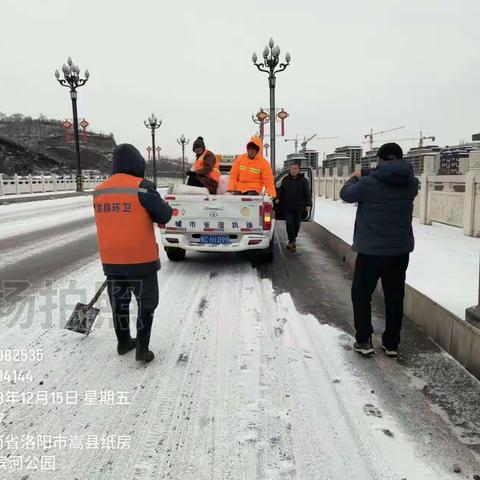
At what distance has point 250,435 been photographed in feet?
8.63

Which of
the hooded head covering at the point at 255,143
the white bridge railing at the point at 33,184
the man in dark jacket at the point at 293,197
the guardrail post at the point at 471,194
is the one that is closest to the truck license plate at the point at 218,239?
the hooded head covering at the point at 255,143

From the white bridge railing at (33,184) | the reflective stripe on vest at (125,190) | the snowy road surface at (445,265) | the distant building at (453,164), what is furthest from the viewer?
the white bridge railing at (33,184)

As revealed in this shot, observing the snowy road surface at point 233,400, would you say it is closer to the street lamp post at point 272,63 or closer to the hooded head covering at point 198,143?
the hooded head covering at point 198,143

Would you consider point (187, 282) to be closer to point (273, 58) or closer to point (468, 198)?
point (468, 198)

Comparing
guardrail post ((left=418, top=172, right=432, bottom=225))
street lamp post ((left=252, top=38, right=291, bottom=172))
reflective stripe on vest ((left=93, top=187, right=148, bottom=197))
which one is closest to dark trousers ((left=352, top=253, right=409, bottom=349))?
reflective stripe on vest ((left=93, top=187, right=148, bottom=197))

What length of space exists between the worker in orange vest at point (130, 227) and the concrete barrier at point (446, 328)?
2713mm

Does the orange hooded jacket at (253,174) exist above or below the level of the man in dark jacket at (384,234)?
above

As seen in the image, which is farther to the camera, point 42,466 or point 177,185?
point 177,185

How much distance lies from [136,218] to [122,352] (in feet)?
4.29

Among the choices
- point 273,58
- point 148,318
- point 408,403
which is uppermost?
point 273,58

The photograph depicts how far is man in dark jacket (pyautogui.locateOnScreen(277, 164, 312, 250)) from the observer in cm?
911

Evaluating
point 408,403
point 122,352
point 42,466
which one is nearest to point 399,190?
point 408,403

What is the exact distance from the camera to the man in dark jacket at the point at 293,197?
9109mm

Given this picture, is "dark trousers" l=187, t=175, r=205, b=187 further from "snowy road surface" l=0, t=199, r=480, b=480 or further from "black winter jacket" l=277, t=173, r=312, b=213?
"snowy road surface" l=0, t=199, r=480, b=480
